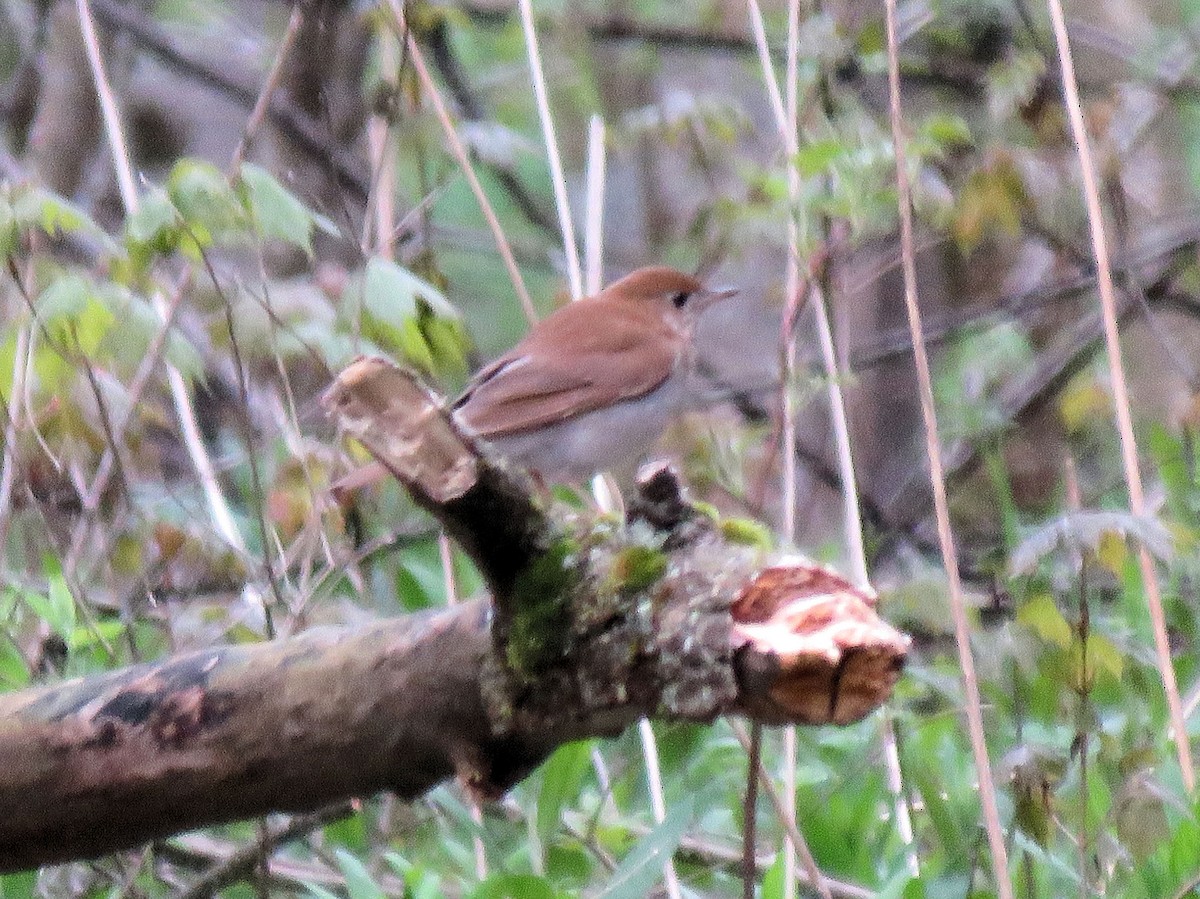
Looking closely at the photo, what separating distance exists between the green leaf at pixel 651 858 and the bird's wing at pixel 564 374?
1487 mm

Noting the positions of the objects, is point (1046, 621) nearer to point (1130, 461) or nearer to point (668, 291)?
point (1130, 461)

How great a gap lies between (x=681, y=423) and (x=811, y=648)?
2636 millimetres

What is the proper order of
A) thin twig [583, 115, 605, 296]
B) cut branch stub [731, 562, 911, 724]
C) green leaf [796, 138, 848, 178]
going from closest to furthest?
cut branch stub [731, 562, 911, 724] → green leaf [796, 138, 848, 178] → thin twig [583, 115, 605, 296]

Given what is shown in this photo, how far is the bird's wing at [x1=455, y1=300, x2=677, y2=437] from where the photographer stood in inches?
137

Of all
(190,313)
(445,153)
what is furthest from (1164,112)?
(190,313)

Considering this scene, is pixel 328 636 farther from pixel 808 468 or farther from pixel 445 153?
pixel 808 468

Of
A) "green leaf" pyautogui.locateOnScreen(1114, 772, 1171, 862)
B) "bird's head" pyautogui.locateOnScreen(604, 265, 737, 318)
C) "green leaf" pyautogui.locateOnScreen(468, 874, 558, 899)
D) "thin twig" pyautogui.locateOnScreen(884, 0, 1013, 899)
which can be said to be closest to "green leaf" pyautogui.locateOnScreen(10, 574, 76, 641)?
"green leaf" pyautogui.locateOnScreen(468, 874, 558, 899)

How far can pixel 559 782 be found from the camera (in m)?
2.40

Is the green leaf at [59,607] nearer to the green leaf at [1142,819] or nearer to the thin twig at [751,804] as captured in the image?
the thin twig at [751,804]

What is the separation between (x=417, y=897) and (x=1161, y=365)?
12.4 feet

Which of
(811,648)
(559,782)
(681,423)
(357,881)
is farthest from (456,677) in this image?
(681,423)

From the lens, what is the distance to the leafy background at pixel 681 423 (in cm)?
248

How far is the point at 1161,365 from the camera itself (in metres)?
5.26

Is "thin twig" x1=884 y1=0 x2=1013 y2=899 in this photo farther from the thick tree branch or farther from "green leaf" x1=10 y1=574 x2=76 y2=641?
"green leaf" x1=10 y1=574 x2=76 y2=641
